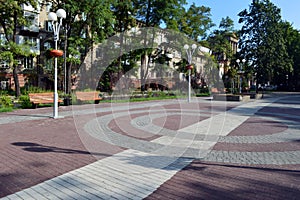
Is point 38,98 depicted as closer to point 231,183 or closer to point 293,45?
point 231,183

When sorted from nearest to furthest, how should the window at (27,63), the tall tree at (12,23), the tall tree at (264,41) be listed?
the tall tree at (12,23)
the window at (27,63)
the tall tree at (264,41)

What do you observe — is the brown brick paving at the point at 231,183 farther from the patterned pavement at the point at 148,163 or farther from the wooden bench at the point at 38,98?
the wooden bench at the point at 38,98

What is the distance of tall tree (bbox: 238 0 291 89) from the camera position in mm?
36719

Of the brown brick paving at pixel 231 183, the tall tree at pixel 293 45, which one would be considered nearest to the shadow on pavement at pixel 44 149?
the brown brick paving at pixel 231 183

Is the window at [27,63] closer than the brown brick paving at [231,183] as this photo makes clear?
No

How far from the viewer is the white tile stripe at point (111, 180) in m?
3.36

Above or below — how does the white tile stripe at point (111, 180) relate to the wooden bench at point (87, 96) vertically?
below

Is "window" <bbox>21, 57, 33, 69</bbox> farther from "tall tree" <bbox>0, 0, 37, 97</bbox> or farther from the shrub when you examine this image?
the shrub

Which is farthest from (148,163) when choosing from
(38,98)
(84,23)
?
(84,23)

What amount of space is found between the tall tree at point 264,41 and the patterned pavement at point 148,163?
32.6m

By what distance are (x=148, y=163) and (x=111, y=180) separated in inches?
41.6

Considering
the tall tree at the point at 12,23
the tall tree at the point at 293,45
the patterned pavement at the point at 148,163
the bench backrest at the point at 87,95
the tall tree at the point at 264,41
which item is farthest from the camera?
the tall tree at the point at 293,45

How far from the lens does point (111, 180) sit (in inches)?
153

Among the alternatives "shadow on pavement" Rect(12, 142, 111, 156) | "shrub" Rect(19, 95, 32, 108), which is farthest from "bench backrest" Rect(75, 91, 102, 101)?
"shadow on pavement" Rect(12, 142, 111, 156)
